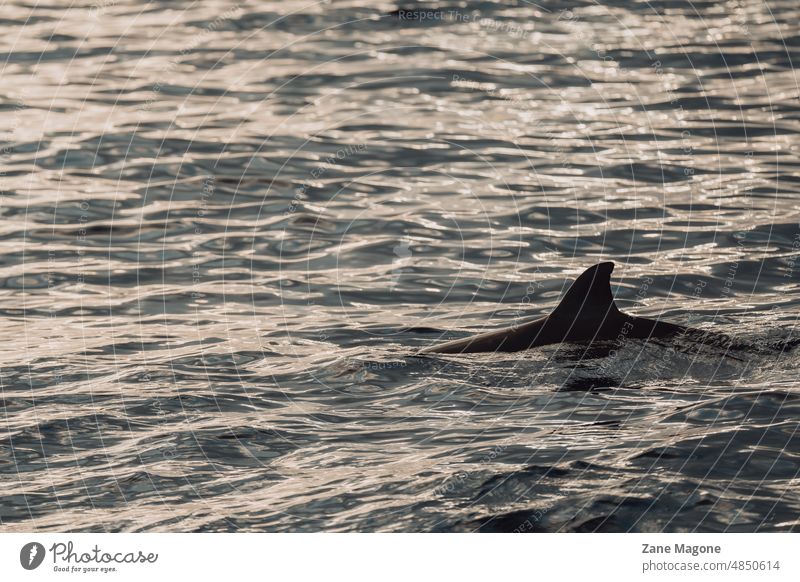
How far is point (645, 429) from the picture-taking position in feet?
46.6

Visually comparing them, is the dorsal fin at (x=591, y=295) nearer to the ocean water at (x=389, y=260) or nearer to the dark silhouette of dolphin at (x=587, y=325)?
the dark silhouette of dolphin at (x=587, y=325)

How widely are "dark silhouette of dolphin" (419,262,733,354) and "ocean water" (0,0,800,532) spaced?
0.34 meters

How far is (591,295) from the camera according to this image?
17094 mm

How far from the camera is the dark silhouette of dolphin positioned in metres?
17.0

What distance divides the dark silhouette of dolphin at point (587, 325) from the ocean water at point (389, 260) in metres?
0.34

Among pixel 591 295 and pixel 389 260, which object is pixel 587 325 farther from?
pixel 389 260

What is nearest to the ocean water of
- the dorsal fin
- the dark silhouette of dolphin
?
the dark silhouette of dolphin

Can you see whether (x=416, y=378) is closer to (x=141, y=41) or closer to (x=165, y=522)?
(x=165, y=522)

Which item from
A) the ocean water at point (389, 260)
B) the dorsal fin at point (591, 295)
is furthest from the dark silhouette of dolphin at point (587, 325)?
the ocean water at point (389, 260)

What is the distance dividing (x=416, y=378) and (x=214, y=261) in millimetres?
7366

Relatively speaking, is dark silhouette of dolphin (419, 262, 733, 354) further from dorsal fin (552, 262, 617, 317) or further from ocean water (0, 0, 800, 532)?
ocean water (0, 0, 800, 532)

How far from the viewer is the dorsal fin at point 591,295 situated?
17031mm

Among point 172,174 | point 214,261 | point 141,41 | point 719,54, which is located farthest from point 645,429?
point 141,41

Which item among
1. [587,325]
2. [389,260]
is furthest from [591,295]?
[389,260]
